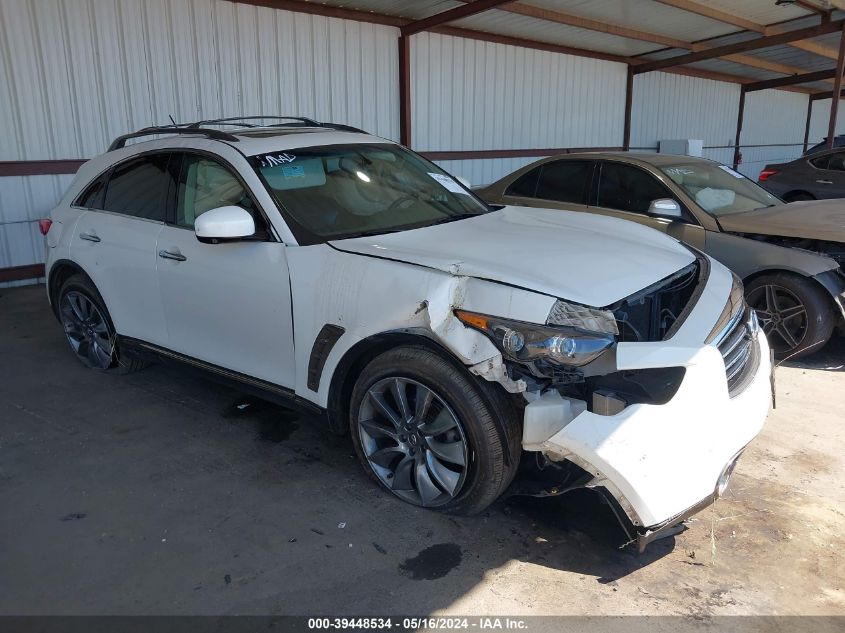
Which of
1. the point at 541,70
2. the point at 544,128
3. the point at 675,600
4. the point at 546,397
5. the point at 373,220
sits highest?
the point at 541,70

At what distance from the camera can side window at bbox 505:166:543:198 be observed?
21.8 ft

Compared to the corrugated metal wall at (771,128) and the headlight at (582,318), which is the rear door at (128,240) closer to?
the headlight at (582,318)

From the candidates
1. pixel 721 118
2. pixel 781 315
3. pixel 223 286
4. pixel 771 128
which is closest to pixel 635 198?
pixel 781 315

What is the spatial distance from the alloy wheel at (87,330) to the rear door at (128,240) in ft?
1.13

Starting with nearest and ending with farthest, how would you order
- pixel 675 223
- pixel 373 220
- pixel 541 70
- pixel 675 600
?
pixel 675 600, pixel 373 220, pixel 675 223, pixel 541 70

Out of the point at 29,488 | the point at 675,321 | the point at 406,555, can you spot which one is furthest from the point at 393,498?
the point at 29,488

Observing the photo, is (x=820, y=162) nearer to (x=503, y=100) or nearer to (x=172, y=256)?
(x=503, y=100)

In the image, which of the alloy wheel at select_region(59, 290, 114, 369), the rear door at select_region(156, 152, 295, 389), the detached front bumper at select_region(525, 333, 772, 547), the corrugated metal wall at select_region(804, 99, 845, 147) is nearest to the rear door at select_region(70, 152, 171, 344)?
the rear door at select_region(156, 152, 295, 389)

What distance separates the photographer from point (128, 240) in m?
4.19

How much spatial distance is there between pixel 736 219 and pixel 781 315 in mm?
869

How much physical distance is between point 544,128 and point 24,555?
13.6 m

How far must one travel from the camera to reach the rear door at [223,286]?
336 cm

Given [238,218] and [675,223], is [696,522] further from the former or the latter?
[675,223]

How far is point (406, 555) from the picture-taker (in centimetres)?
279
